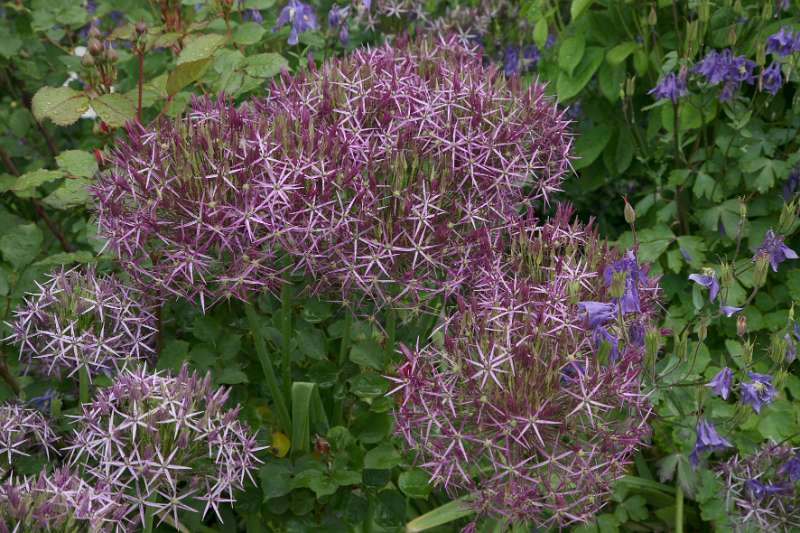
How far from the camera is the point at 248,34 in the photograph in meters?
2.91

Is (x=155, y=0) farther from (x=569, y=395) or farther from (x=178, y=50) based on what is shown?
(x=569, y=395)

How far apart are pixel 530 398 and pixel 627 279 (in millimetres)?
434

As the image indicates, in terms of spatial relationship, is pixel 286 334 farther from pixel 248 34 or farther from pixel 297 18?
pixel 297 18

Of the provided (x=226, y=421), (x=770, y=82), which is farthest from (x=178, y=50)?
(x=770, y=82)

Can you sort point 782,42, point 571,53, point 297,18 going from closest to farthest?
point 782,42, point 297,18, point 571,53

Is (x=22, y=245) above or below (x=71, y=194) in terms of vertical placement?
below

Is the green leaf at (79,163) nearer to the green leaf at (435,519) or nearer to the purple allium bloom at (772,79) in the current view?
the green leaf at (435,519)

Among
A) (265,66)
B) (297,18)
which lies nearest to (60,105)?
(265,66)

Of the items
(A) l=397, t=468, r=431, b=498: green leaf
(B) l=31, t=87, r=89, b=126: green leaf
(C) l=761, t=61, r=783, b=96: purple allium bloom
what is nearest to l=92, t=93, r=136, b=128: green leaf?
(B) l=31, t=87, r=89, b=126: green leaf

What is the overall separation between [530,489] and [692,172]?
6.67 ft

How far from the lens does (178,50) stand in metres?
3.14

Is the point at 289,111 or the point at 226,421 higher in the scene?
the point at 289,111

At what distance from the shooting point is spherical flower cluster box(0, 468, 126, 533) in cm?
177

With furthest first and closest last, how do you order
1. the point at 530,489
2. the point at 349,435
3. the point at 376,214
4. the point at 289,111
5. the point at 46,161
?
the point at 46,161 < the point at 349,435 < the point at 289,111 < the point at 376,214 < the point at 530,489
